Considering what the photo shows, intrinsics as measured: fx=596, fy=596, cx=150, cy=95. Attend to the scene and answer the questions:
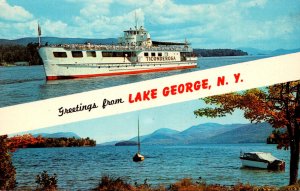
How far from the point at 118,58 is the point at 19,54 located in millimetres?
1835

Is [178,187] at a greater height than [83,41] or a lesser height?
lesser

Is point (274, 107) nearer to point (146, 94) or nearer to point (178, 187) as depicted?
point (178, 187)

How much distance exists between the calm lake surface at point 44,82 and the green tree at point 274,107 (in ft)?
2.60

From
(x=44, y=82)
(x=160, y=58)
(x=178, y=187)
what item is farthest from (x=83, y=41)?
(x=178, y=187)

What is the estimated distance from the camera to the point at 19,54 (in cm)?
1080

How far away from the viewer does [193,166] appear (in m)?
15.7

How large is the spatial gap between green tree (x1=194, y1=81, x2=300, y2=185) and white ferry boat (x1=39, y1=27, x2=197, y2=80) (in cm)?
106

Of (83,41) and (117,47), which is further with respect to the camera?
(117,47)

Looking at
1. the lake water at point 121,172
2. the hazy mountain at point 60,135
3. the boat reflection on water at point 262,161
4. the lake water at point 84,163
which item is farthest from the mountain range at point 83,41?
the boat reflection on water at point 262,161

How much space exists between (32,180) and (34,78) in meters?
2.32

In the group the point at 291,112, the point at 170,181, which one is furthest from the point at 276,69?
the point at 170,181

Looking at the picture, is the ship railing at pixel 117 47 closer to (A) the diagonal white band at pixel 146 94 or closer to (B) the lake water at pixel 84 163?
(B) the lake water at pixel 84 163

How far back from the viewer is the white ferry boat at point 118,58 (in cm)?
1102

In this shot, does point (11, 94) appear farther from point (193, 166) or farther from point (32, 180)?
point (193, 166)
